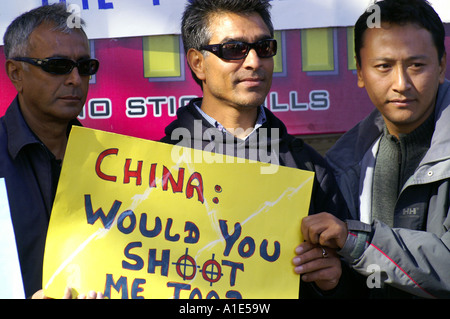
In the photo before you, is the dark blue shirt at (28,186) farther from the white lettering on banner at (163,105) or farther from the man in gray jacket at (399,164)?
the man in gray jacket at (399,164)

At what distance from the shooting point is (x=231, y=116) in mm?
2334

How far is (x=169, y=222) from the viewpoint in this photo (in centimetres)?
210

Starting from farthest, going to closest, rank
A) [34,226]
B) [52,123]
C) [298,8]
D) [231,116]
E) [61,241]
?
[298,8], [52,123], [231,116], [34,226], [61,241]

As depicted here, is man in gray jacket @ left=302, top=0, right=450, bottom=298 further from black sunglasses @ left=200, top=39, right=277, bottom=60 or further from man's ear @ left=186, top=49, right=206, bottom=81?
man's ear @ left=186, top=49, right=206, bottom=81

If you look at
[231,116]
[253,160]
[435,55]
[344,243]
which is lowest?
[344,243]

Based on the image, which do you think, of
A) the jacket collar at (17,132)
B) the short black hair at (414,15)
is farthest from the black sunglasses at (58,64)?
the short black hair at (414,15)

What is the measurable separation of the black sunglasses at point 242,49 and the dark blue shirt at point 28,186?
30.3 inches

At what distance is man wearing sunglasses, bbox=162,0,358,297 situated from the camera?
226 centimetres

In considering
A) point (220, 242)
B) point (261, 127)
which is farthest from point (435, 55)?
point (220, 242)

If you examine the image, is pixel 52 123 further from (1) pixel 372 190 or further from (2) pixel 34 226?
(1) pixel 372 190

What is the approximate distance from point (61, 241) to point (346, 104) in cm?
176

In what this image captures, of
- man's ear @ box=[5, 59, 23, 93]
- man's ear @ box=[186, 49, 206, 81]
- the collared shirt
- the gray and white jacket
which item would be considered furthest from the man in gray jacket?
man's ear @ box=[5, 59, 23, 93]

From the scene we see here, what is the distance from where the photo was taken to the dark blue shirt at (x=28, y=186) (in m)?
2.17

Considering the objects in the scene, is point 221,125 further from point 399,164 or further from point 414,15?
point 414,15
